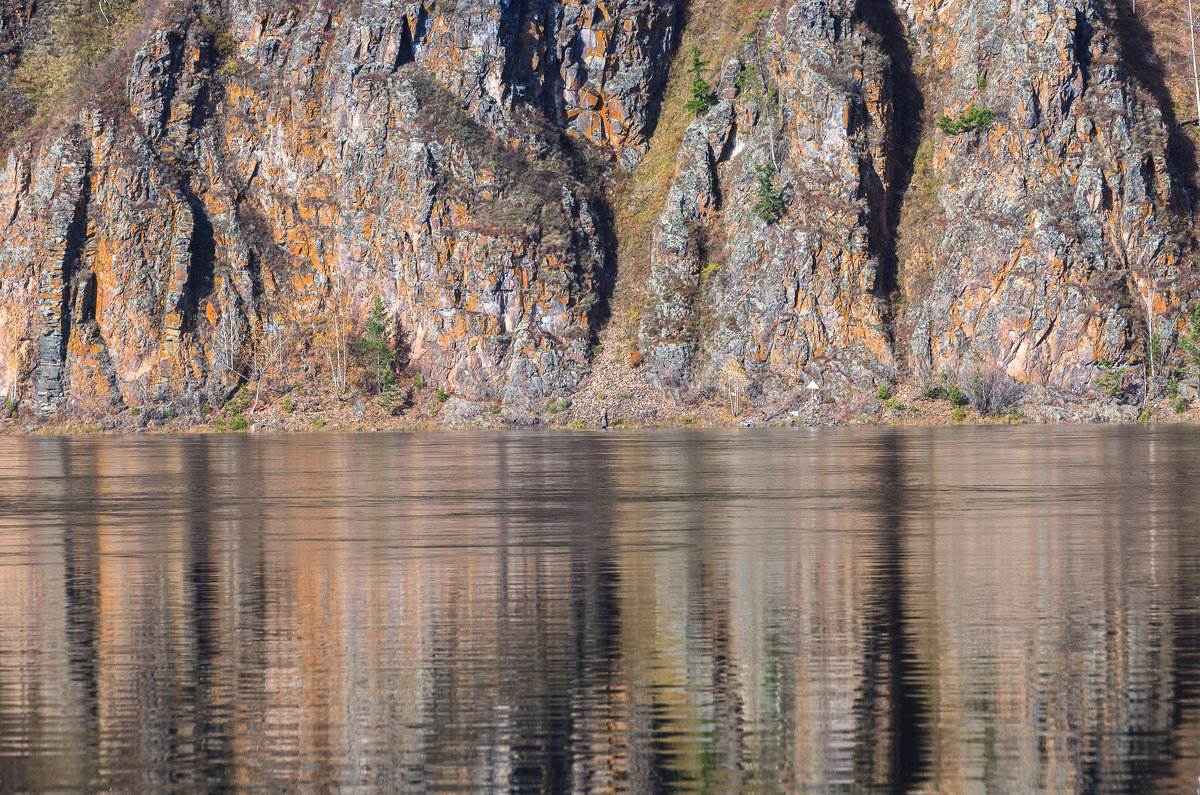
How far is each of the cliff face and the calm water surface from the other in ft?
221

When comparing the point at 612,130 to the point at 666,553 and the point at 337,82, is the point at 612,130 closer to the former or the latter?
the point at 337,82

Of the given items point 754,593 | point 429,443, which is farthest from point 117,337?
point 754,593

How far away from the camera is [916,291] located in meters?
110

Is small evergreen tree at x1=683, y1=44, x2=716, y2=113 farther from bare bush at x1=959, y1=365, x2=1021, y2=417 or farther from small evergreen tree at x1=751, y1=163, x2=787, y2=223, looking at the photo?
bare bush at x1=959, y1=365, x2=1021, y2=417

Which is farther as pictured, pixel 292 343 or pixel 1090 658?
pixel 292 343

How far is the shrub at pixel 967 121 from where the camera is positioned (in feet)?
360

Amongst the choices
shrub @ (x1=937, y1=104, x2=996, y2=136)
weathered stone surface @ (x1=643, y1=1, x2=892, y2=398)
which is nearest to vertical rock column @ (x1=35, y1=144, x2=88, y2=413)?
weathered stone surface @ (x1=643, y1=1, x2=892, y2=398)

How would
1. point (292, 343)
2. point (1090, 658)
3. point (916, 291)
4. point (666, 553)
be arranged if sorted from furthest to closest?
point (292, 343), point (916, 291), point (666, 553), point (1090, 658)

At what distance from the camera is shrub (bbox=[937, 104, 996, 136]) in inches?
4316

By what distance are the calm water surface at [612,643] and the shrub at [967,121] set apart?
240 feet

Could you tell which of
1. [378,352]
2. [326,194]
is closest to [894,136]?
[378,352]

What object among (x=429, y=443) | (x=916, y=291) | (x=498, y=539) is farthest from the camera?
(x=916, y=291)

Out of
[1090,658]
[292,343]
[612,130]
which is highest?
[612,130]

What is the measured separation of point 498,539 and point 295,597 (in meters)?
8.17
